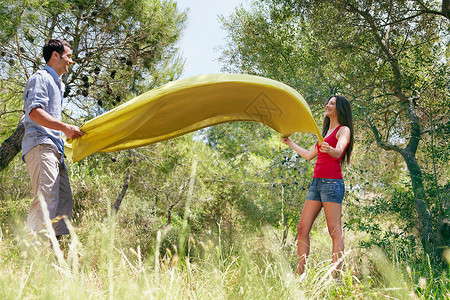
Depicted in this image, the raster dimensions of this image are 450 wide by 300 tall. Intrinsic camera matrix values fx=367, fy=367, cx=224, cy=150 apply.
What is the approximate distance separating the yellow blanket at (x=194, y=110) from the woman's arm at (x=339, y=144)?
0.43ft

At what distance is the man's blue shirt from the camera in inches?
94.0

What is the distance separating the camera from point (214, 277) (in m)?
1.79

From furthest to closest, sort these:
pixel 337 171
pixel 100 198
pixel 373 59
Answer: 1. pixel 100 198
2. pixel 373 59
3. pixel 337 171

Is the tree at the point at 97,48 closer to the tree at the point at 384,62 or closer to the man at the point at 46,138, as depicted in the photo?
the man at the point at 46,138

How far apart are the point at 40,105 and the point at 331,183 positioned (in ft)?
6.73

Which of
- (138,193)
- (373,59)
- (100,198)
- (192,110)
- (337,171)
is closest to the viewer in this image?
(337,171)

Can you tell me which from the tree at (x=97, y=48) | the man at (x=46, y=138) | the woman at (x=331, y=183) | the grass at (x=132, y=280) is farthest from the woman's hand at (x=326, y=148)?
the tree at (x=97, y=48)

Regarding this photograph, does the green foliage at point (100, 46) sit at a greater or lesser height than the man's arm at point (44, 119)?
greater

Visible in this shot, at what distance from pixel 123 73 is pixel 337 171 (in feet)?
11.3

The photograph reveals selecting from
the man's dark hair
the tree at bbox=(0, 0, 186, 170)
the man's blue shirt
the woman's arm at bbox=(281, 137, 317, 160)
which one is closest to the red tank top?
the woman's arm at bbox=(281, 137, 317, 160)

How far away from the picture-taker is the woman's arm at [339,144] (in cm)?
256

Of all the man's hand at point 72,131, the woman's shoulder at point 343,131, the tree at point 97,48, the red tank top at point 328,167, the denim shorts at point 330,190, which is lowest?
the denim shorts at point 330,190

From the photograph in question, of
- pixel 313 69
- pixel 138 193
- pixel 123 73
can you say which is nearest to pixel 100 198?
pixel 138 193

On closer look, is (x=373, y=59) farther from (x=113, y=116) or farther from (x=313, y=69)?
(x=113, y=116)
